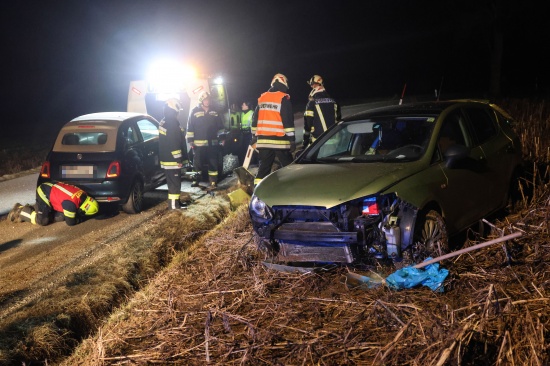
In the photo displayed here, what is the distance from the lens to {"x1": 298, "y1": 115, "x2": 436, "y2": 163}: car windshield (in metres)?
5.38

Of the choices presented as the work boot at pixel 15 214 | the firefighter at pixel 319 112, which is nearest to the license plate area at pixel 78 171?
the work boot at pixel 15 214

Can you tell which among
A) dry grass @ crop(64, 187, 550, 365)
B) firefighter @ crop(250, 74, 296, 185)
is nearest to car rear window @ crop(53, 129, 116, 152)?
firefighter @ crop(250, 74, 296, 185)

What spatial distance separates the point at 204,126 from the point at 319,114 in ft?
7.93

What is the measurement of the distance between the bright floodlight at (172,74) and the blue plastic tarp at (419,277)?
8.91 metres

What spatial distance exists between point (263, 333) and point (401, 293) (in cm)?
108

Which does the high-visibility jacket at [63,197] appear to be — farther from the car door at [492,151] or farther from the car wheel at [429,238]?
the car door at [492,151]

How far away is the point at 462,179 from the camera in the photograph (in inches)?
206

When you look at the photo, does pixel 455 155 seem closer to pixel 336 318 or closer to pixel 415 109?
pixel 415 109

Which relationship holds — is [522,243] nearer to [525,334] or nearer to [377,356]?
[525,334]

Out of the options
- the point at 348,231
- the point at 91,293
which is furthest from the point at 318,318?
the point at 91,293

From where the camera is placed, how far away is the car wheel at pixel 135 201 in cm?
874

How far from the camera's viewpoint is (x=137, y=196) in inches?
352

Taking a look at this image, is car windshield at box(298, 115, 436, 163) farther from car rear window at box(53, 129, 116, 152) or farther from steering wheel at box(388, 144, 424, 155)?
car rear window at box(53, 129, 116, 152)

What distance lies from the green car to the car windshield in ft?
0.04
